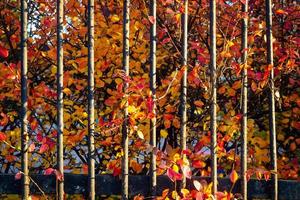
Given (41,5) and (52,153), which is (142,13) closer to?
(41,5)

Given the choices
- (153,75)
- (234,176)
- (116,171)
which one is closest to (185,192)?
(234,176)

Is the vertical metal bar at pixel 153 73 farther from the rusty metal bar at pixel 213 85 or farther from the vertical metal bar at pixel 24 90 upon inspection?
the vertical metal bar at pixel 24 90

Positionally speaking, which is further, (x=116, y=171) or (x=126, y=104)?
(x=116, y=171)

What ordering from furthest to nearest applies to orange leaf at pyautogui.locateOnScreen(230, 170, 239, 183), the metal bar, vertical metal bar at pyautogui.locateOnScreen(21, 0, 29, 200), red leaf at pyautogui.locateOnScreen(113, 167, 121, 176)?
1. red leaf at pyautogui.locateOnScreen(113, 167, 121, 176)
2. orange leaf at pyautogui.locateOnScreen(230, 170, 239, 183)
3. the metal bar
4. vertical metal bar at pyautogui.locateOnScreen(21, 0, 29, 200)

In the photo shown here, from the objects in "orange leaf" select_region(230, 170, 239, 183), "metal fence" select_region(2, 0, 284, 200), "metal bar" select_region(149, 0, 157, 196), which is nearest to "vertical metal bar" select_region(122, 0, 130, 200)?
"metal fence" select_region(2, 0, 284, 200)

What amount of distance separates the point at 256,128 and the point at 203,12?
4.15ft

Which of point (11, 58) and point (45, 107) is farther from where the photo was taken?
point (11, 58)

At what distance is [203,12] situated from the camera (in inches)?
186

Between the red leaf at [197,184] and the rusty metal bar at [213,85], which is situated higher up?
the rusty metal bar at [213,85]

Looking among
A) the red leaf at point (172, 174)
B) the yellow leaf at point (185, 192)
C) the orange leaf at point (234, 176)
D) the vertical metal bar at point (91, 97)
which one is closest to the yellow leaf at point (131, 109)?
the vertical metal bar at point (91, 97)

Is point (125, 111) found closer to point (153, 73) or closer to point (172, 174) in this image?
point (153, 73)

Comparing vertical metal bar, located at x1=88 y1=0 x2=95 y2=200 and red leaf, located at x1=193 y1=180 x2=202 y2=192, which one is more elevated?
vertical metal bar, located at x1=88 y1=0 x2=95 y2=200

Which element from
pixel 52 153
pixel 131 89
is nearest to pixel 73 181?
pixel 131 89

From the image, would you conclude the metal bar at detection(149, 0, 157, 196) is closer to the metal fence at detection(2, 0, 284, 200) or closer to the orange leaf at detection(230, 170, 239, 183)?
the metal fence at detection(2, 0, 284, 200)
